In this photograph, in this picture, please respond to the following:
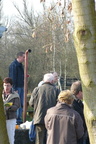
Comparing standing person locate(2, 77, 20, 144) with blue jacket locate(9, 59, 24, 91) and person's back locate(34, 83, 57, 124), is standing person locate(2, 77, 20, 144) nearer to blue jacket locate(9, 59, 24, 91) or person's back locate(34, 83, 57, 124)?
person's back locate(34, 83, 57, 124)

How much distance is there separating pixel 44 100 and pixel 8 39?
98.1ft

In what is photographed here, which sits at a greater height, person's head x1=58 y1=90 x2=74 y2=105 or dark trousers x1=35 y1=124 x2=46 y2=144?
person's head x1=58 y1=90 x2=74 y2=105

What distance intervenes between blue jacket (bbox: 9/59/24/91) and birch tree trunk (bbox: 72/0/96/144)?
8036mm

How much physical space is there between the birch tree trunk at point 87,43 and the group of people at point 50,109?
9.19ft

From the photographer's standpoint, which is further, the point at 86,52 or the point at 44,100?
the point at 44,100

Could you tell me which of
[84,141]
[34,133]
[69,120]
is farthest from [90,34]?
[34,133]

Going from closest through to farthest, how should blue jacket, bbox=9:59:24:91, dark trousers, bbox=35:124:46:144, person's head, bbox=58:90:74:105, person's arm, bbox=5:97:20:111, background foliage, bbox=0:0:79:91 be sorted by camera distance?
1. person's head, bbox=58:90:74:105
2. person's arm, bbox=5:97:20:111
3. dark trousers, bbox=35:124:46:144
4. blue jacket, bbox=9:59:24:91
5. background foliage, bbox=0:0:79:91

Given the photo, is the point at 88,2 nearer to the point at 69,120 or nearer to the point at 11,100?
the point at 69,120

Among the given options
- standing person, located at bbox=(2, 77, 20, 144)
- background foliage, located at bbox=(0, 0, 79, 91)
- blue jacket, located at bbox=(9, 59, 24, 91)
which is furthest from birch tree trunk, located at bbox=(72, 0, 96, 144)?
background foliage, located at bbox=(0, 0, 79, 91)

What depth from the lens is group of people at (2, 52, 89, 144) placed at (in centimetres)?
578

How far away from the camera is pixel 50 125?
5938mm

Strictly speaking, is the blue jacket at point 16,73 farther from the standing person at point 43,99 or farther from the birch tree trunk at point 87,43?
the birch tree trunk at point 87,43

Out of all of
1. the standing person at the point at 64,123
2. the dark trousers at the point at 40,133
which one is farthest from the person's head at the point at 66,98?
the dark trousers at the point at 40,133

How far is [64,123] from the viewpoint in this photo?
227 inches
